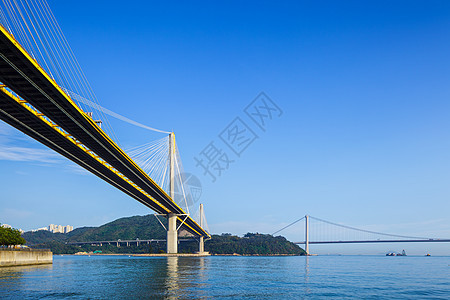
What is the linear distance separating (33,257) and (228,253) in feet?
487

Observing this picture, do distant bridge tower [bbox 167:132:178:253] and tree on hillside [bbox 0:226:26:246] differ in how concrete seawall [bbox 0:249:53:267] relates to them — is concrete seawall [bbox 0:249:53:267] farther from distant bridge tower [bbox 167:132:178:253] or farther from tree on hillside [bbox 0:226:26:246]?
distant bridge tower [bbox 167:132:178:253]

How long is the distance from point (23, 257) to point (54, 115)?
87.9 ft

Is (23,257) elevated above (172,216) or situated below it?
below

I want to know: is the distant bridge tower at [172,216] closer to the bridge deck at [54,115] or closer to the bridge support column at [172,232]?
the bridge support column at [172,232]

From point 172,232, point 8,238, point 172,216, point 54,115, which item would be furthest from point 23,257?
point 172,232

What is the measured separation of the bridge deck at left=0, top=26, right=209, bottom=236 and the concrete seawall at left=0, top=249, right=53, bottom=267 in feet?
46.3

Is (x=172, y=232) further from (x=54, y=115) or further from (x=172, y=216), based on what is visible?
(x=54, y=115)

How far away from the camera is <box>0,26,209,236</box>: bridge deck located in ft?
83.1

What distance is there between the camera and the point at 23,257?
52031 millimetres

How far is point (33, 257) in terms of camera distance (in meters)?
56.6

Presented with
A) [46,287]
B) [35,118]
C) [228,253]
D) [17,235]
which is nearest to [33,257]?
[17,235]

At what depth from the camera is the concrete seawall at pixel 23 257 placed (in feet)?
154

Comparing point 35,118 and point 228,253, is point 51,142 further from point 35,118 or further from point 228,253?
point 228,253

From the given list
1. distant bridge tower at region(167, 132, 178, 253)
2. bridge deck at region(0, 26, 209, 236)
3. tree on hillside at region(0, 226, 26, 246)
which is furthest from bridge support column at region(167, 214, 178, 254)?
tree on hillside at region(0, 226, 26, 246)
